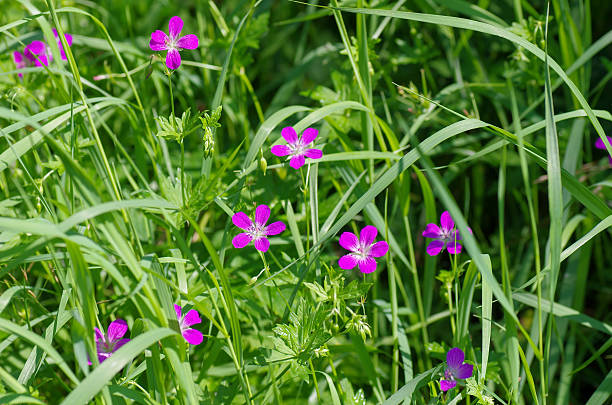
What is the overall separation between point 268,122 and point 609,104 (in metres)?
→ 1.47

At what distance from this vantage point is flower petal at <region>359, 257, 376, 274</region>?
1.28m

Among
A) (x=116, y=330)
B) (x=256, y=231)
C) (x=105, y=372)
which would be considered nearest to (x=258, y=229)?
(x=256, y=231)

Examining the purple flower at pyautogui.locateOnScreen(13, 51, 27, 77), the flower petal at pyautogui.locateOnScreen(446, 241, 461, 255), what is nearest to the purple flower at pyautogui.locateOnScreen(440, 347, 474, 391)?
the flower petal at pyautogui.locateOnScreen(446, 241, 461, 255)

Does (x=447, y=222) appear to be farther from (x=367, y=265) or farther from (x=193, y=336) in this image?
(x=193, y=336)

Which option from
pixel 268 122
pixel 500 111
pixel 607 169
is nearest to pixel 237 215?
pixel 268 122

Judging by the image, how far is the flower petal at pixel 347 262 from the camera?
1271 millimetres

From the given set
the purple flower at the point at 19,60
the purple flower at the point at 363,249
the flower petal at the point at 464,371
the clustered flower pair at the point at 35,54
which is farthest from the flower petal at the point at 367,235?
the purple flower at the point at 19,60

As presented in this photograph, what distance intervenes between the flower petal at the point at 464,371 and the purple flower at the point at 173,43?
3.06 ft

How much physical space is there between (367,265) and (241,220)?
301 millimetres

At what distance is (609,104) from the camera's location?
7.04 feet

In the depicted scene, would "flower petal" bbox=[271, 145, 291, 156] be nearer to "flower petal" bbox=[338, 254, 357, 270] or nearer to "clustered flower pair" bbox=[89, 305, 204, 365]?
"flower petal" bbox=[338, 254, 357, 270]

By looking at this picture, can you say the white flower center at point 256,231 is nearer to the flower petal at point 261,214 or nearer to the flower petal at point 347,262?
the flower petal at point 261,214

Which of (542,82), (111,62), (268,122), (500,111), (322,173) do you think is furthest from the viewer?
(111,62)

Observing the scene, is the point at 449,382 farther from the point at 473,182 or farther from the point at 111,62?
the point at 111,62
